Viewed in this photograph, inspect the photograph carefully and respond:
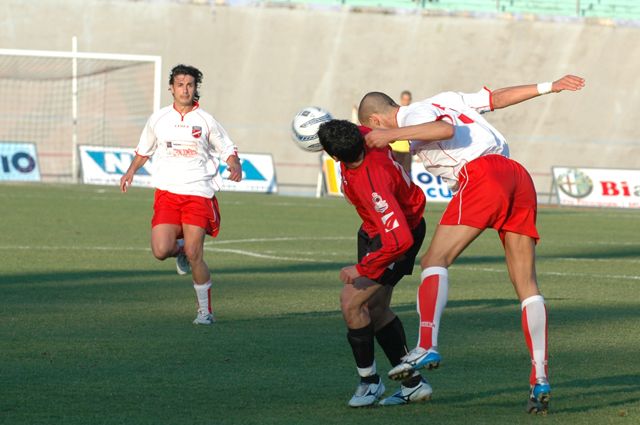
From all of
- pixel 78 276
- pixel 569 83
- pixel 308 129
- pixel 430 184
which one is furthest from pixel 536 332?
pixel 430 184

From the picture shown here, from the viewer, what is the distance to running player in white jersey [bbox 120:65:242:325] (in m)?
10.9

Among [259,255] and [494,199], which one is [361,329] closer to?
[494,199]

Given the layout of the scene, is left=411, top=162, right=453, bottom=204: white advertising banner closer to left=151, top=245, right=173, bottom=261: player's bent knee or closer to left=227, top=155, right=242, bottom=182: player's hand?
left=227, top=155, right=242, bottom=182: player's hand

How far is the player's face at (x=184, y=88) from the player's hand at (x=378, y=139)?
414 cm

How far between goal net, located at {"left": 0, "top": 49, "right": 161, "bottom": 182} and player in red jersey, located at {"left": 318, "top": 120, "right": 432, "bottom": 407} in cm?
3174

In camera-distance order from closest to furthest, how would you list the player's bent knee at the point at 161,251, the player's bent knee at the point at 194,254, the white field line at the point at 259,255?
the player's bent knee at the point at 194,254 < the player's bent knee at the point at 161,251 < the white field line at the point at 259,255

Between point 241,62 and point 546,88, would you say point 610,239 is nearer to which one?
point 546,88

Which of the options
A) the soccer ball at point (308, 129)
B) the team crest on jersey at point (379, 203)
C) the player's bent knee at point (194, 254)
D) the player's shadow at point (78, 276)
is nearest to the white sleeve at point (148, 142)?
the player's bent knee at point (194, 254)

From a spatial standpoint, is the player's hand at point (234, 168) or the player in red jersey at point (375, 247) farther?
the player's hand at point (234, 168)

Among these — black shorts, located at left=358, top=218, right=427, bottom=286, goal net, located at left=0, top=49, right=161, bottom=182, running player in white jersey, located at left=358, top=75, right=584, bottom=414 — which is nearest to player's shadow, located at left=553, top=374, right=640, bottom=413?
running player in white jersey, located at left=358, top=75, right=584, bottom=414

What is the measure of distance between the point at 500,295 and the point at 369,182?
20.7 ft

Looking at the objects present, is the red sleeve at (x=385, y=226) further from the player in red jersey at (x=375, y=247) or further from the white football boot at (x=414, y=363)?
the white football boot at (x=414, y=363)

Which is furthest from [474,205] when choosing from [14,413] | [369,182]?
[14,413]

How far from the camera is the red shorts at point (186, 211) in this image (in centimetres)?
1099
